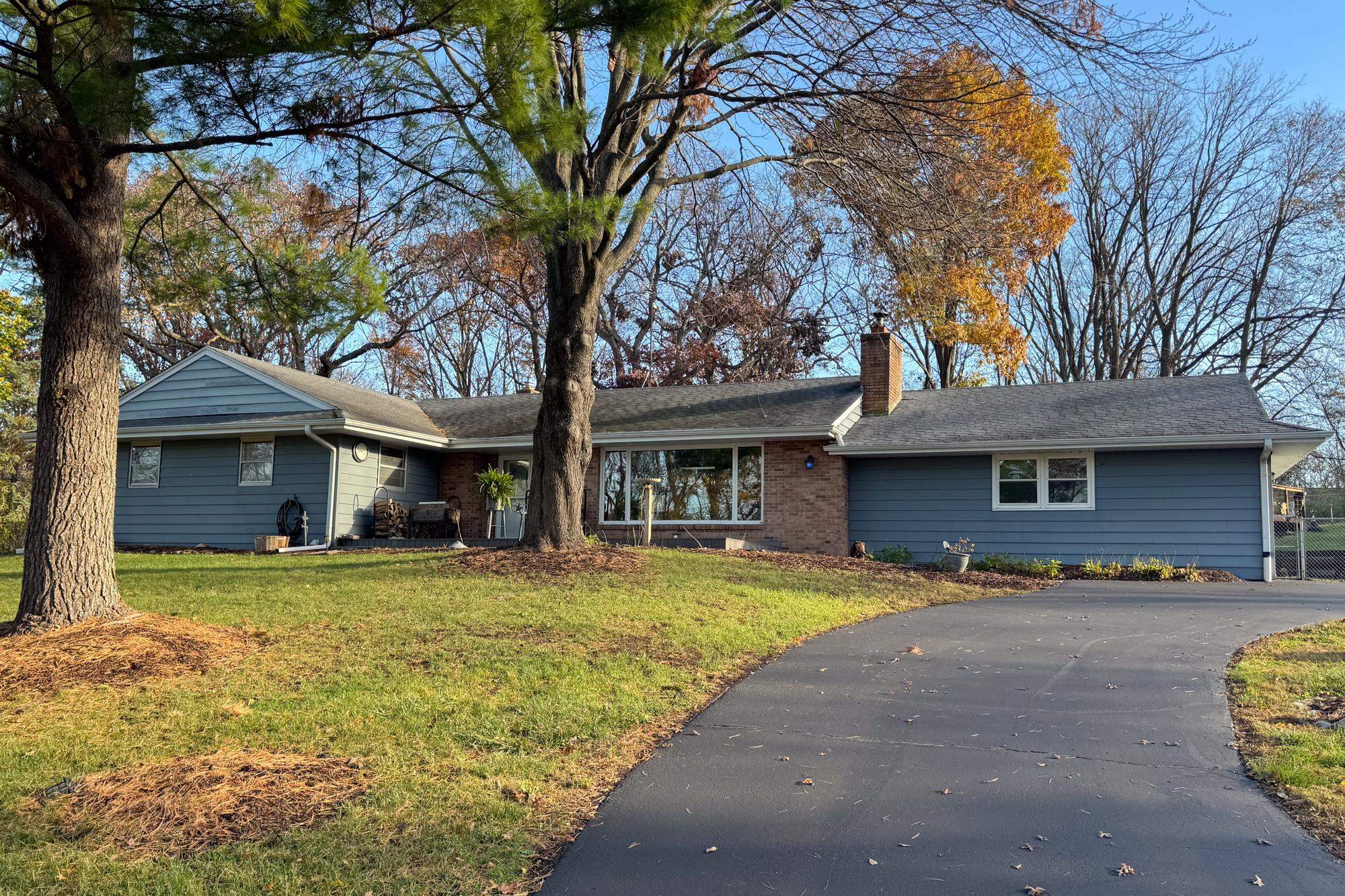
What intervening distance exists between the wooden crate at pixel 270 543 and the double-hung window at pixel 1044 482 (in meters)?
12.7

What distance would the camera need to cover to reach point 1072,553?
52.0ft

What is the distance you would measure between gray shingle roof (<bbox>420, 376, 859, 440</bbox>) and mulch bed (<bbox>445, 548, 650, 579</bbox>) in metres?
5.63

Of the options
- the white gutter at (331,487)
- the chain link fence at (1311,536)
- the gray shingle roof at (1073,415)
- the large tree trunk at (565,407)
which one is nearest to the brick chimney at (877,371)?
the gray shingle roof at (1073,415)

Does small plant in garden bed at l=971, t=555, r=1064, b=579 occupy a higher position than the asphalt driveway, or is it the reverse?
small plant in garden bed at l=971, t=555, r=1064, b=579

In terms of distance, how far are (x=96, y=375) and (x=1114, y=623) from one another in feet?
31.5

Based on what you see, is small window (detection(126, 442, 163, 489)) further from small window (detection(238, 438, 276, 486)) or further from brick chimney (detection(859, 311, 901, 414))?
brick chimney (detection(859, 311, 901, 414))

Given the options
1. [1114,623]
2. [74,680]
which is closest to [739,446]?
[1114,623]

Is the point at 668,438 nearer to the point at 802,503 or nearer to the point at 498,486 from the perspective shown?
the point at 802,503

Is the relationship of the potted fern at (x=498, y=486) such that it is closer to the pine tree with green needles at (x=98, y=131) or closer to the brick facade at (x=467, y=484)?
the brick facade at (x=467, y=484)

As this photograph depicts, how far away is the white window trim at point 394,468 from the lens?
60.6 feet

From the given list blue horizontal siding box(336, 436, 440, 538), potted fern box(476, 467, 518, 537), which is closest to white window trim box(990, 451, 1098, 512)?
potted fern box(476, 467, 518, 537)

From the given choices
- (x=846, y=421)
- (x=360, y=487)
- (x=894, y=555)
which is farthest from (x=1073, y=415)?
(x=360, y=487)

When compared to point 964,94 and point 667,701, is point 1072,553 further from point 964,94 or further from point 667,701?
point 667,701

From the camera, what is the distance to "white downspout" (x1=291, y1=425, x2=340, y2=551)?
664 inches
